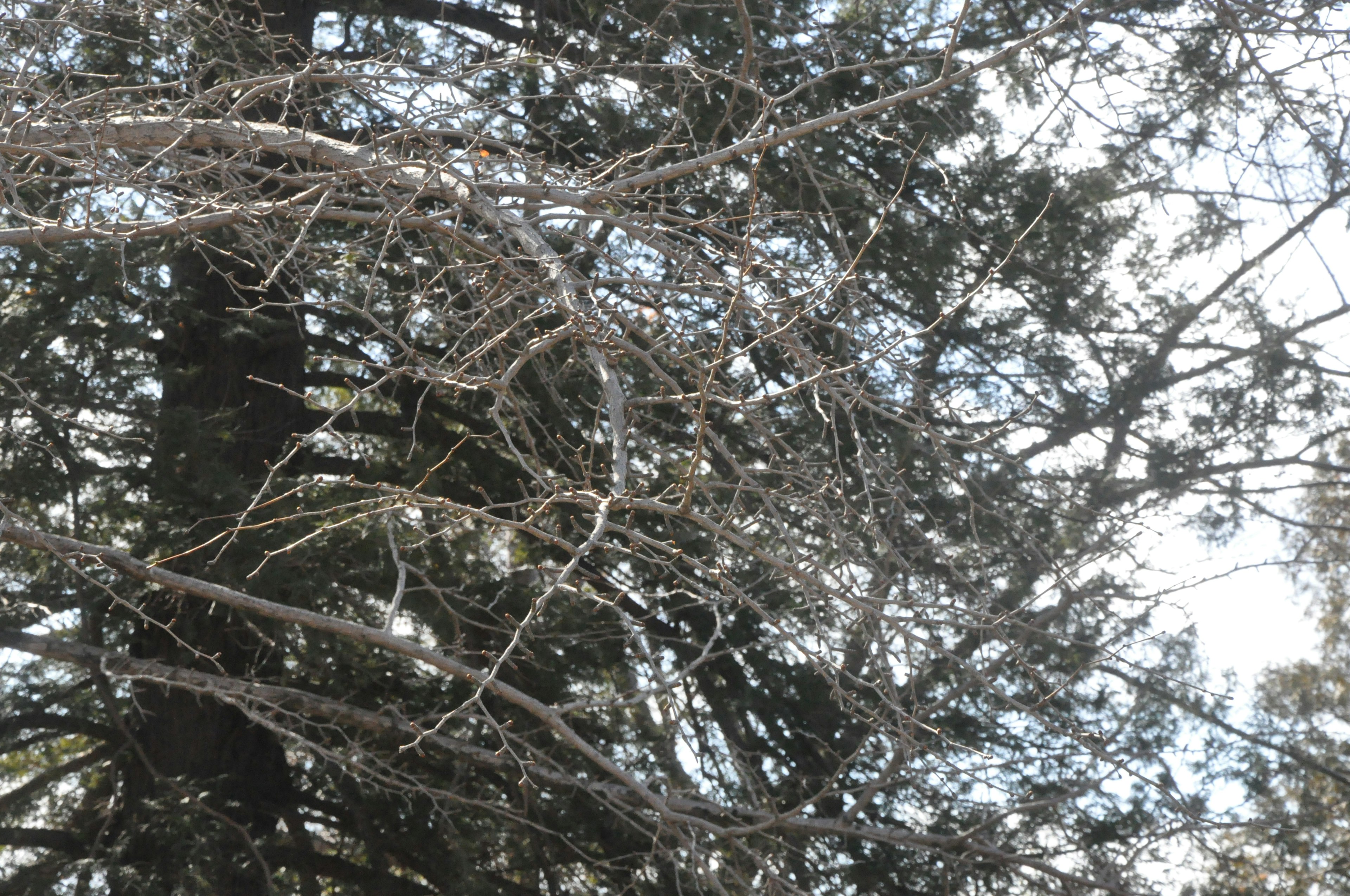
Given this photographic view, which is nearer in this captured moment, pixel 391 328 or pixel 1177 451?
pixel 391 328

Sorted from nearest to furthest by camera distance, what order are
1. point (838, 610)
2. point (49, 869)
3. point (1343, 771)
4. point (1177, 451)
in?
point (838, 610)
point (49, 869)
point (1177, 451)
point (1343, 771)

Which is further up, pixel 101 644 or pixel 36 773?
pixel 36 773

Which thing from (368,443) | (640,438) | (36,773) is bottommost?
(640,438)

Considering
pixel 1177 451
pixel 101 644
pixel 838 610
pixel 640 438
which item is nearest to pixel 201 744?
pixel 101 644

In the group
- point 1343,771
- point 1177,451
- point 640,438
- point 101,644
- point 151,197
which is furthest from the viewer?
point 1343,771

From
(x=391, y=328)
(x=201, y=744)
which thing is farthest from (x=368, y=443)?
(x=201, y=744)

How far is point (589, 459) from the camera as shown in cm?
402

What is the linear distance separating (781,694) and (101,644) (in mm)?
3105

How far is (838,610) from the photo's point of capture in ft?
8.80

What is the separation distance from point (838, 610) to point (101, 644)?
13.0 ft

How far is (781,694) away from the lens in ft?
18.6

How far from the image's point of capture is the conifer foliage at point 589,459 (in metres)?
4.39

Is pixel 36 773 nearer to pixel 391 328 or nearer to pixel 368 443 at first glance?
pixel 368 443

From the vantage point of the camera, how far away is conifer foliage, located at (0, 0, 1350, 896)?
4.39 metres
